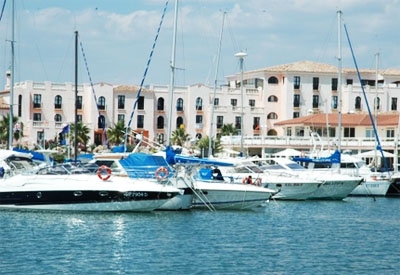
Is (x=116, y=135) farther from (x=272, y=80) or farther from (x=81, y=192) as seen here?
(x=81, y=192)

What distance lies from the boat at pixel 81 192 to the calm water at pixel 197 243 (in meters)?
0.50

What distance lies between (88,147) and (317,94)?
28.1m

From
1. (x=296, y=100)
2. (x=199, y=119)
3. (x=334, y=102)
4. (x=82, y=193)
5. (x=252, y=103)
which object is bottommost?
(x=82, y=193)

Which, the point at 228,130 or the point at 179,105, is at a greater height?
the point at 179,105

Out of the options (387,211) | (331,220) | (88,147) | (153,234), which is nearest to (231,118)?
(88,147)

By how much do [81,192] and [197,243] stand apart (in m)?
8.81

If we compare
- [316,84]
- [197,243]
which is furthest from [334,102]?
[197,243]

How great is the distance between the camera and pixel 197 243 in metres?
37.4

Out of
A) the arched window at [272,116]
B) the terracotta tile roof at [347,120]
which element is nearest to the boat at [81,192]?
the terracotta tile roof at [347,120]

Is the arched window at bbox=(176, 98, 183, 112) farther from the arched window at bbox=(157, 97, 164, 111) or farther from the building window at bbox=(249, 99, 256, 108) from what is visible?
the building window at bbox=(249, 99, 256, 108)

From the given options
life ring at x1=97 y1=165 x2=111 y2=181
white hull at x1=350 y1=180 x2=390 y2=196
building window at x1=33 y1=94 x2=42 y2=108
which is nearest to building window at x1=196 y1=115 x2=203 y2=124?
building window at x1=33 y1=94 x2=42 y2=108

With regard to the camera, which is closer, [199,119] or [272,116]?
[199,119]

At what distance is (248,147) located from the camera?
9412 centimetres

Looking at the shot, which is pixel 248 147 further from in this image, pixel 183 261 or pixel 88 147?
pixel 183 261
